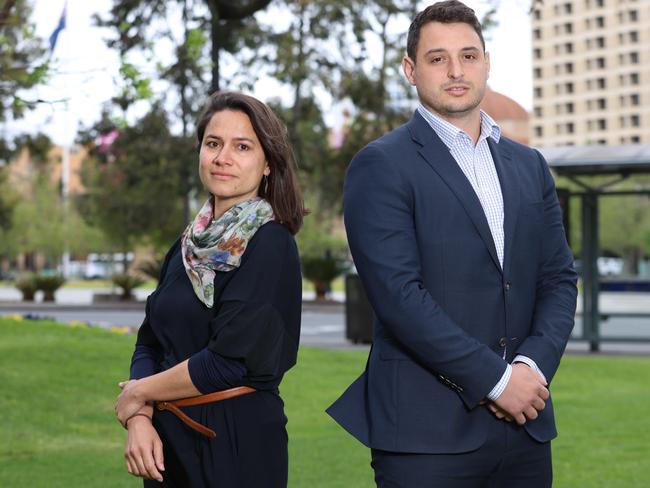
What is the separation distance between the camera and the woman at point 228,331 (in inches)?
120

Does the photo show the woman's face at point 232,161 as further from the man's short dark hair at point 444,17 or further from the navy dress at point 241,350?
the man's short dark hair at point 444,17

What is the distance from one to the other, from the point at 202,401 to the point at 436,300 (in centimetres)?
70

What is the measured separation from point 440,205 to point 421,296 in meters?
0.28

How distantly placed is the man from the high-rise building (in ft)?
456

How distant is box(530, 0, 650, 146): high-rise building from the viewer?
466 feet

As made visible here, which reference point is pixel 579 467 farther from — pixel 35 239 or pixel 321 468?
pixel 35 239

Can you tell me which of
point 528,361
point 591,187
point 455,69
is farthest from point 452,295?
point 591,187

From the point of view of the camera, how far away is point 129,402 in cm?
314

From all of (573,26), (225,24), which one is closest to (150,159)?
(225,24)

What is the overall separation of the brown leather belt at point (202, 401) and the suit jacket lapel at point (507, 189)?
32.2 inches

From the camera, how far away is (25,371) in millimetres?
12750

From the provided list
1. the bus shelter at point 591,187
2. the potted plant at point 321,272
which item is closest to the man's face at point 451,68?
the bus shelter at point 591,187

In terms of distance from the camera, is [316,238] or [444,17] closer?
[444,17]

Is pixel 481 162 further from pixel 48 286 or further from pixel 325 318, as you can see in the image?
pixel 48 286
